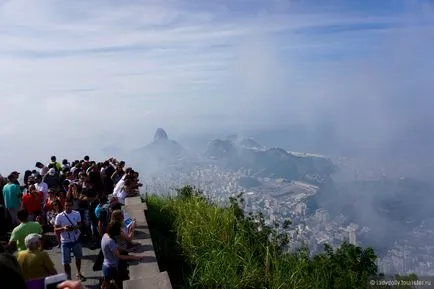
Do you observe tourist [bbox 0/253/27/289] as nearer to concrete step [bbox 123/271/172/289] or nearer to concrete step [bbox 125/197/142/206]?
concrete step [bbox 123/271/172/289]

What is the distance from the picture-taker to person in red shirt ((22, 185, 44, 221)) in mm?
10453

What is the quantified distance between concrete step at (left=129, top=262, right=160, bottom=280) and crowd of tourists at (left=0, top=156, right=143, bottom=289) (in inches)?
6.7

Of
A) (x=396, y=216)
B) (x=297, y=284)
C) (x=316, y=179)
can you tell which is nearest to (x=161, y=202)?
(x=297, y=284)

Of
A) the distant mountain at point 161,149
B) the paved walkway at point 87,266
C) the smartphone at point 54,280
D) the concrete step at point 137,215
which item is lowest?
the distant mountain at point 161,149

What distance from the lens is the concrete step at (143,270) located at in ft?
22.3

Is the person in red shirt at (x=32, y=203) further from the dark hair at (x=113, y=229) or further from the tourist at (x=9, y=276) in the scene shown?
the tourist at (x=9, y=276)

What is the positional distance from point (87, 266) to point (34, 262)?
3.13 m

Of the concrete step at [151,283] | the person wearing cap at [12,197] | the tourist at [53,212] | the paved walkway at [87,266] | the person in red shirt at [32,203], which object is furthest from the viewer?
the person wearing cap at [12,197]

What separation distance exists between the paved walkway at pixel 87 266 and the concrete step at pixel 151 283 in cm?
199

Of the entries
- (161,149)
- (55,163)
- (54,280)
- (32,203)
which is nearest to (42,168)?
(55,163)

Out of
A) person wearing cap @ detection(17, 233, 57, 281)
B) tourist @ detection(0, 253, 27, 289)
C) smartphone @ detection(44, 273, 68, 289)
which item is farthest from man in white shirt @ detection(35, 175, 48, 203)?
tourist @ detection(0, 253, 27, 289)

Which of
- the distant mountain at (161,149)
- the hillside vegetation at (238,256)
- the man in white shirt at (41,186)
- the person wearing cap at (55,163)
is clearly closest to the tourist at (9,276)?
the hillside vegetation at (238,256)

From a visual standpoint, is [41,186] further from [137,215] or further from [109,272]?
[109,272]

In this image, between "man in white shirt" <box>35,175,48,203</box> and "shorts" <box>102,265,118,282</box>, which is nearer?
"shorts" <box>102,265,118,282</box>
